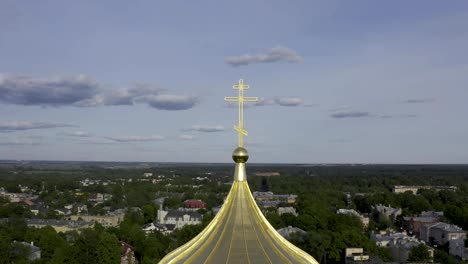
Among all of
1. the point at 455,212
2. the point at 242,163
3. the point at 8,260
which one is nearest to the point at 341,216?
the point at 455,212

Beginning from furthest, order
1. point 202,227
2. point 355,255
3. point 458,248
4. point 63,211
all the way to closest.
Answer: point 63,211 → point 458,248 → point 202,227 → point 355,255

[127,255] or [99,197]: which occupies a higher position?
[99,197]

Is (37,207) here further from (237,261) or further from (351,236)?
(237,261)

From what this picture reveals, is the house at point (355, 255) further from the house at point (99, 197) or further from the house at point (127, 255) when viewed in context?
the house at point (99, 197)

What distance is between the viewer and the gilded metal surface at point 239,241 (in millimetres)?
11898

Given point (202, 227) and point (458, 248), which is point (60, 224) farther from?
point (458, 248)

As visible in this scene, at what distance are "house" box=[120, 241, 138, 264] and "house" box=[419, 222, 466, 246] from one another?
33.7 metres

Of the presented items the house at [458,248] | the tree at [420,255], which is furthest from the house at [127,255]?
the house at [458,248]

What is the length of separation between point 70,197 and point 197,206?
3163 centimetres

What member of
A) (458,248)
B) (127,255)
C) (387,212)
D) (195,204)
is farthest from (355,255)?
(195,204)

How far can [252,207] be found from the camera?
13.1 meters

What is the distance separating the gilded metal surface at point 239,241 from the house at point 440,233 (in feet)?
168

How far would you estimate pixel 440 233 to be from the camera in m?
61.7

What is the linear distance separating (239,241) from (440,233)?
55.5 metres
